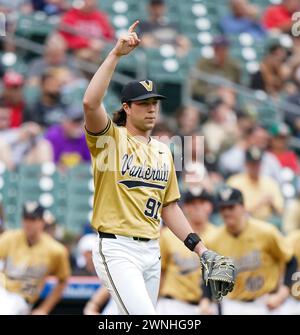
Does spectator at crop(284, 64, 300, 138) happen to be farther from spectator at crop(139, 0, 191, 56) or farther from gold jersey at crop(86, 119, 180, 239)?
gold jersey at crop(86, 119, 180, 239)

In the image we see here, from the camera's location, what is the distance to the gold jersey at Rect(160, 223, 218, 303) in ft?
28.8

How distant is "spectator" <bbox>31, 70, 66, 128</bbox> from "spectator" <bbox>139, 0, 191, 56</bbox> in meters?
1.49

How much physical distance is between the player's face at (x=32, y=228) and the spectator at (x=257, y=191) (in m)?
2.30

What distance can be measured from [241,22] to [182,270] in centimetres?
526

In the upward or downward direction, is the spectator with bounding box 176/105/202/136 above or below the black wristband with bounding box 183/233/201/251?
above

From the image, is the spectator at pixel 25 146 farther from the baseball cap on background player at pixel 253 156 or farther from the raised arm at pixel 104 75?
the raised arm at pixel 104 75

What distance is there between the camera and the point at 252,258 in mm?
8625

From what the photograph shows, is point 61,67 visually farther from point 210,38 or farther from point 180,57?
point 210,38

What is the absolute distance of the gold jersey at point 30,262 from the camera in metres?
8.80

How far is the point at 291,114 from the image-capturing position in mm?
12102

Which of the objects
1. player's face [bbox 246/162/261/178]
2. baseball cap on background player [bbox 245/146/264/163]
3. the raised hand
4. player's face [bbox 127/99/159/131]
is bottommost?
player's face [bbox 127/99/159/131]

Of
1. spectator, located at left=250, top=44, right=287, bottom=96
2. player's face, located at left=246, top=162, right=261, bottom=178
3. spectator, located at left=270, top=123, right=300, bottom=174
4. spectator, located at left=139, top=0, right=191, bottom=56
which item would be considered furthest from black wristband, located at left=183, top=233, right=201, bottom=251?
spectator, located at left=250, top=44, right=287, bottom=96

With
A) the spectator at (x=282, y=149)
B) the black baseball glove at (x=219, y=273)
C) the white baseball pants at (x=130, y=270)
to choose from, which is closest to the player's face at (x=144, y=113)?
the white baseball pants at (x=130, y=270)

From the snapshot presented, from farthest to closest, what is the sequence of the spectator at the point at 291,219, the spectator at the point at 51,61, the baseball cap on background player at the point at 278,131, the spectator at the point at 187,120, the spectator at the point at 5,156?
the baseball cap on background player at the point at 278,131 → the spectator at the point at 51,61 → the spectator at the point at 187,120 → the spectator at the point at 5,156 → the spectator at the point at 291,219
